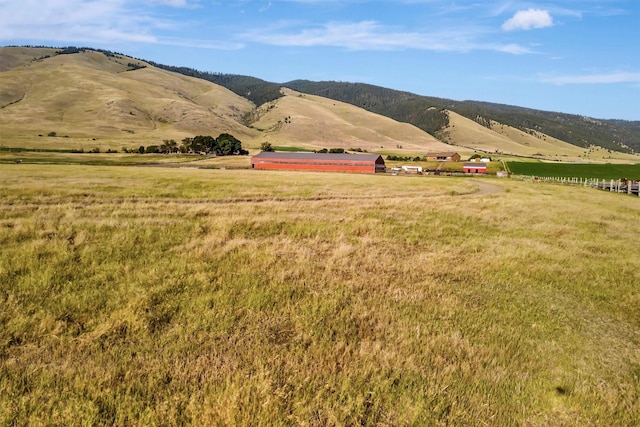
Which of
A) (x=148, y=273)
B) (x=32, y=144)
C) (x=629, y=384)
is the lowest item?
(x=629, y=384)

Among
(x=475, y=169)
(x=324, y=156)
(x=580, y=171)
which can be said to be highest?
(x=324, y=156)

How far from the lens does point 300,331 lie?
7668mm

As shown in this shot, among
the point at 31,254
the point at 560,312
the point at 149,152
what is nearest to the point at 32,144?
the point at 149,152

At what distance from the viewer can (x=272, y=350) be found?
270 inches

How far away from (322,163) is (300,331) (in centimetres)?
11578

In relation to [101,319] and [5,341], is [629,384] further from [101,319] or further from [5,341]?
[5,341]

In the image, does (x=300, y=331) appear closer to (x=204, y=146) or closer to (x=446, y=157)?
(x=204, y=146)

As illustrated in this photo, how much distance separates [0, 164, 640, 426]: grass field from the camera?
5492 mm

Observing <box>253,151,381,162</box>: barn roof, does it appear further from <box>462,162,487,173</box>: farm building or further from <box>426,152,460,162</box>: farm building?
<box>426,152,460,162</box>: farm building

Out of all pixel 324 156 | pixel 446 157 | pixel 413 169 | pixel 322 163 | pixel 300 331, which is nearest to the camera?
pixel 300 331

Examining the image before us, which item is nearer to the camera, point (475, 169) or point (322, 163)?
point (322, 163)

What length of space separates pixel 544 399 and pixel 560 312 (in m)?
4.76

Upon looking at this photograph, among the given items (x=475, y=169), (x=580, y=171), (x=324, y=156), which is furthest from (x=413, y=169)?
(x=580, y=171)

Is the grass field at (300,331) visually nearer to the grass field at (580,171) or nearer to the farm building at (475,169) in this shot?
the farm building at (475,169)
